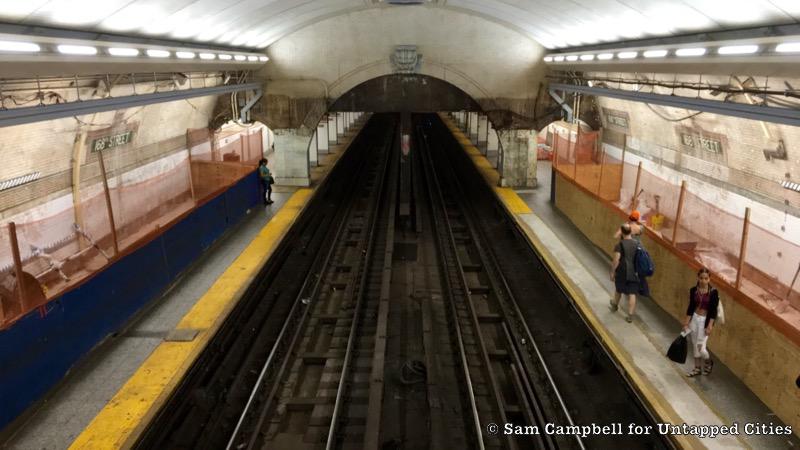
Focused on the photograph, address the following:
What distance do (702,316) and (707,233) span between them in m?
2.19

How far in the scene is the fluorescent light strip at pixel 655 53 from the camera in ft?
28.8

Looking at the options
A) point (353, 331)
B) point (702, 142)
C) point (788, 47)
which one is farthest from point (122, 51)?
point (702, 142)

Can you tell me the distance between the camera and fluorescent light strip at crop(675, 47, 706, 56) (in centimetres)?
758

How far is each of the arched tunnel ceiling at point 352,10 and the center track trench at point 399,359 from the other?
4.59 metres

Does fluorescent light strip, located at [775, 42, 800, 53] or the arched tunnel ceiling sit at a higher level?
the arched tunnel ceiling

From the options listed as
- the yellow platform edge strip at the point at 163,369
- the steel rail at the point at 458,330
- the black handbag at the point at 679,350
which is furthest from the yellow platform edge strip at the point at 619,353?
the yellow platform edge strip at the point at 163,369

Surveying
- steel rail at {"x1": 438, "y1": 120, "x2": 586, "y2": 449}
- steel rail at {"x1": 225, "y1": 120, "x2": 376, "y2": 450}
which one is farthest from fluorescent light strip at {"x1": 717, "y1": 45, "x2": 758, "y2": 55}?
steel rail at {"x1": 225, "y1": 120, "x2": 376, "y2": 450}

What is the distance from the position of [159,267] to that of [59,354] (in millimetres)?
2802

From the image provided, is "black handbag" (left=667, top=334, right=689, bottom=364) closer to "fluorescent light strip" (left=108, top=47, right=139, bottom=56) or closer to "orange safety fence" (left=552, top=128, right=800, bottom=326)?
"orange safety fence" (left=552, top=128, right=800, bottom=326)

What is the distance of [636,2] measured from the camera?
7910 millimetres

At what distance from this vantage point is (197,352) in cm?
750

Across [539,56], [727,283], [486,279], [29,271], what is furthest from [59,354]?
[539,56]

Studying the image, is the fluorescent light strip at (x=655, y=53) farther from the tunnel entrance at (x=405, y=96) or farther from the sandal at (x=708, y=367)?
the tunnel entrance at (x=405, y=96)

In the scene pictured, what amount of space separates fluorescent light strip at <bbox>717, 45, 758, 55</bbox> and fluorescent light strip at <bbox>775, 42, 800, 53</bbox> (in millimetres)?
390
